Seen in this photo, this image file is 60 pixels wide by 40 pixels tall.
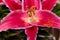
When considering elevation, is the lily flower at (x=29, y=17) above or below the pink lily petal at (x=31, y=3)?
below

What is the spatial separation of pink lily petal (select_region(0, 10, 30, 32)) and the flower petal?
0.14 ft

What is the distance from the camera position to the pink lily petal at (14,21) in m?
0.35

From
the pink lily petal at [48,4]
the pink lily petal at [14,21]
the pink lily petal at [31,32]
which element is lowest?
the pink lily petal at [31,32]

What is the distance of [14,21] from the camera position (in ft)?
1.17

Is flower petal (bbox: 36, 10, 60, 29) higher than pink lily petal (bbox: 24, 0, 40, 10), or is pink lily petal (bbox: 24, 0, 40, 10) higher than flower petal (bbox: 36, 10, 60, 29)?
pink lily petal (bbox: 24, 0, 40, 10)

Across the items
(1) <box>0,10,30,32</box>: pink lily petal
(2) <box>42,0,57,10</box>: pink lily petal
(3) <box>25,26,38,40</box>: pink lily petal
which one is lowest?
(3) <box>25,26,38,40</box>: pink lily petal

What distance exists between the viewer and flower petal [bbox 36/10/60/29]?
0.35m

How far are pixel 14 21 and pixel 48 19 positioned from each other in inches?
3.8

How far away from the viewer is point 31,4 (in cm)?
38

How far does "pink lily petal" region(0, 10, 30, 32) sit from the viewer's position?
345mm

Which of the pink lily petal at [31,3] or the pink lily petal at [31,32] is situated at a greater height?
the pink lily petal at [31,3]

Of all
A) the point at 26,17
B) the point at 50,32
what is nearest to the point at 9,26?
the point at 26,17

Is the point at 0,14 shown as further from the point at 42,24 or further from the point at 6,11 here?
the point at 42,24

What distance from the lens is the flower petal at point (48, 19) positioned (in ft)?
1.16
